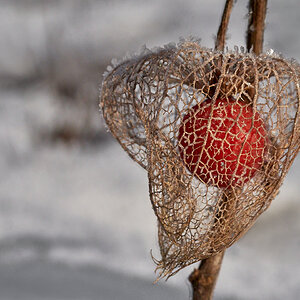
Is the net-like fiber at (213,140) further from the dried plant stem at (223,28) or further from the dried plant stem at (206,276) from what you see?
the dried plant stem at (206,276)

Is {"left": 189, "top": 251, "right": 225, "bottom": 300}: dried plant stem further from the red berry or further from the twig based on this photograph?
the red berry

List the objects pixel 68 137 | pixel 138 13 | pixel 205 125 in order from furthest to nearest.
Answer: pixel 68 137, pixel 138 13, pixel 205 125

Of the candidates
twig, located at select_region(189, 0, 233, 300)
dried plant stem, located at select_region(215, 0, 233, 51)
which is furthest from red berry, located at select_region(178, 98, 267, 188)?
twig, located at select_region(189, 0, 233, 300)

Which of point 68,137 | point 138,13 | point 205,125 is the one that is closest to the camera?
point 205,125

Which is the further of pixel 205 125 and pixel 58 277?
pixel 58 277

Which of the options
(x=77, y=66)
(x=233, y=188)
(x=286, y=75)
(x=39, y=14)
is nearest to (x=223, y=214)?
(x=233, y=188)

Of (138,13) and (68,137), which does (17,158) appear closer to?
(68,137)

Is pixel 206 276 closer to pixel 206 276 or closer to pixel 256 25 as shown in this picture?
pixel 206 276
